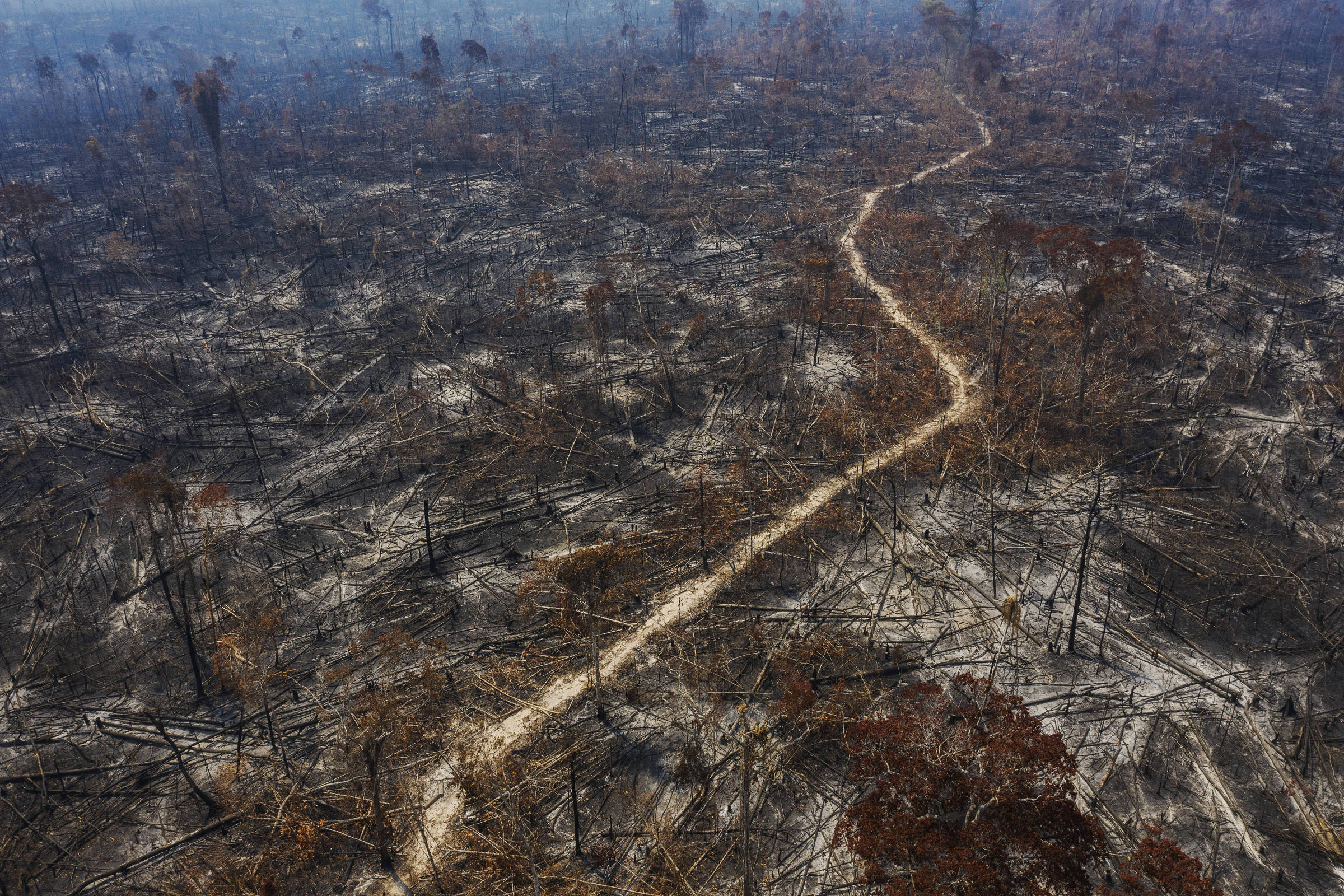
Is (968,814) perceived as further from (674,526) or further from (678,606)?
(674,526)

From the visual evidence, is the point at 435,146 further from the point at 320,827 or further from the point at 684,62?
the point at 320,827

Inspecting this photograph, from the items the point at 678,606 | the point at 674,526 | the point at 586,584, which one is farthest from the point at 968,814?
the point at 674,526

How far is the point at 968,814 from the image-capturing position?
14.6 metres

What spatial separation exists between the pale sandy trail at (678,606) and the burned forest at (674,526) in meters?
0.17

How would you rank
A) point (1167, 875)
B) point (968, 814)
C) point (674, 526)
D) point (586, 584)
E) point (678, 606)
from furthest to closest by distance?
point (674, 526)
point (678, 606)
point (586, 584)
point (968, 814)
point (1167, 875)

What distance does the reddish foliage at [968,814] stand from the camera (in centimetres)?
1361

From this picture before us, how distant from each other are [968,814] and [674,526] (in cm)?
1567

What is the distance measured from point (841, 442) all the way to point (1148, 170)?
48.1 metres

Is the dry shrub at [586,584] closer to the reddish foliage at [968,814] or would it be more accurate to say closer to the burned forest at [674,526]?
the burned forest at [674,526]

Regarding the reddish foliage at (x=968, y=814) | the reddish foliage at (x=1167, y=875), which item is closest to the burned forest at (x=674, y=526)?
the reddish foliage at (x=968, y=814)

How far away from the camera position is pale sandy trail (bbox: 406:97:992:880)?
62.1 feet

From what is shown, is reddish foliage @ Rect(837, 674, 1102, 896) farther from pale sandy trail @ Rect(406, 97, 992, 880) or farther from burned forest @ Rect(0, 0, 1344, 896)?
pale sandy trail @ Rect(406, 97, 992, 880)

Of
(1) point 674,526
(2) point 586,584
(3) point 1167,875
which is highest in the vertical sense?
(2) point 586,584

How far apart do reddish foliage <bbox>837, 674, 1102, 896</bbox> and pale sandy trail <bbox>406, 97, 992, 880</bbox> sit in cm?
880
